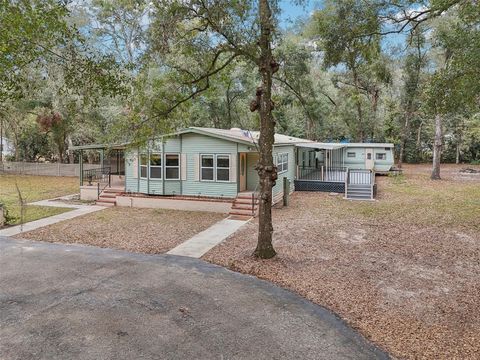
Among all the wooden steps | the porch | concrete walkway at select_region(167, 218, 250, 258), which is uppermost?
the porch

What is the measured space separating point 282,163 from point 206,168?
4189 millimetres

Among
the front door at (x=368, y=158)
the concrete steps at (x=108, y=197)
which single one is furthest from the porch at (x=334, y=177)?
the concrete steps at (x=108, y=197)

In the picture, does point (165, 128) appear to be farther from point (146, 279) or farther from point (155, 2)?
point (146, 279)

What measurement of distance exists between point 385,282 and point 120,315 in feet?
16.6

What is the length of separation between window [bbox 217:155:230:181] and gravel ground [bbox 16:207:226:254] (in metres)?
1.86

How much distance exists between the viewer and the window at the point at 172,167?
52.4 feet

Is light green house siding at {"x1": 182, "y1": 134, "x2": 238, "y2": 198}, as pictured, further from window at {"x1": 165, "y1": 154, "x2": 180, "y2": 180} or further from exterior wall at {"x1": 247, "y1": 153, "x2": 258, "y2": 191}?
exterior wall at {"x1": 247, "y1": 153, "x2": 258, "y2": 191}

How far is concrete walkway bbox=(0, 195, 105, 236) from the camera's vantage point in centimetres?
Answer: 1178

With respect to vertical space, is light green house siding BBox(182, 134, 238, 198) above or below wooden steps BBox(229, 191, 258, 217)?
above

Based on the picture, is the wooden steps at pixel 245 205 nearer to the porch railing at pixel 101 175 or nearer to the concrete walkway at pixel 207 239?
the concrete walkway at pixel 207 239

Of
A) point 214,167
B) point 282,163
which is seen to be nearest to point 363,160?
point 282,163

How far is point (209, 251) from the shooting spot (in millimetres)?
9500

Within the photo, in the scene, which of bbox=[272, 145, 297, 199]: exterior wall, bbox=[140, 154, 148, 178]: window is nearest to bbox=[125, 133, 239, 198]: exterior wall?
bbox=[140, 154, 148, 178]: window

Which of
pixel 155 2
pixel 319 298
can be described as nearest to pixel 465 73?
pixel 319 298
